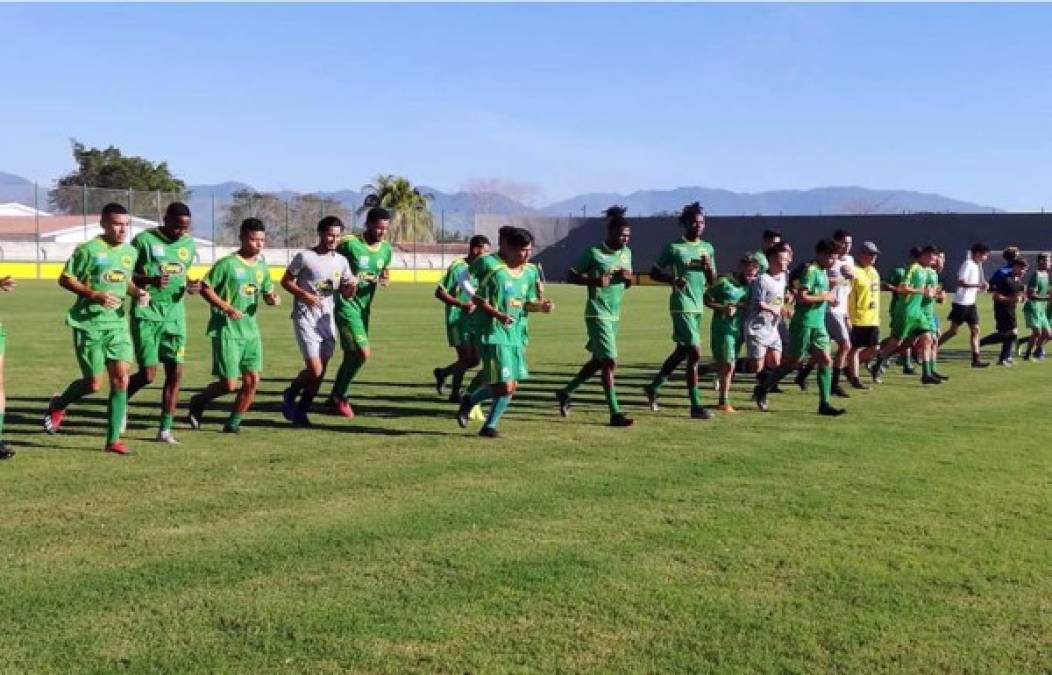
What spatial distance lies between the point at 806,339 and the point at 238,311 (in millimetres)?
5953

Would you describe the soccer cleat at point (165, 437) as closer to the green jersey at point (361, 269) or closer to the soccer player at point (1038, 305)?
the green jersey at point (361, 269)

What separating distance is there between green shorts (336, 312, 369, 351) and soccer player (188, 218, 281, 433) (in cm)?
124

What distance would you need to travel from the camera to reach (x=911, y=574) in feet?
18.2

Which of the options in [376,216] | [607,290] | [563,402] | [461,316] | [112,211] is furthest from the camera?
[461,316]

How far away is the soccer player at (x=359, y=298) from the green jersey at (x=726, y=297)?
3.52 meters

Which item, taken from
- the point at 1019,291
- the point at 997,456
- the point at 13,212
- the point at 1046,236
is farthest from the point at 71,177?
the point at 997,456

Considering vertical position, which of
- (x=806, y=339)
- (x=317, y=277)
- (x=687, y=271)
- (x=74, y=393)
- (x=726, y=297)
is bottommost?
(x=74, y=393)

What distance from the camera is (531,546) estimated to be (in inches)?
236

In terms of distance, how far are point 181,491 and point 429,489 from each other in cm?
165

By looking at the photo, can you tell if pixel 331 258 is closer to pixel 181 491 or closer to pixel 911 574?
pixel 181 491

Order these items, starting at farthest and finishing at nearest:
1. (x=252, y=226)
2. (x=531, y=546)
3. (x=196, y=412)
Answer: (x=196, y=412) → (x=252, y=226) → (x=531, y=546)

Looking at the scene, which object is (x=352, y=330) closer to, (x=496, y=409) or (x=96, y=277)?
(x=496, y=409)

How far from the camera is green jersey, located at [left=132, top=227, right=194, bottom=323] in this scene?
29.6 feet

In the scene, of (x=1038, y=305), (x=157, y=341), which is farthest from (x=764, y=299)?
(x=1038, y=305)
